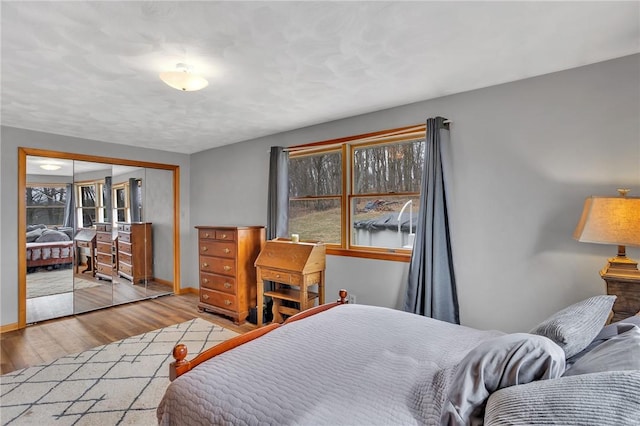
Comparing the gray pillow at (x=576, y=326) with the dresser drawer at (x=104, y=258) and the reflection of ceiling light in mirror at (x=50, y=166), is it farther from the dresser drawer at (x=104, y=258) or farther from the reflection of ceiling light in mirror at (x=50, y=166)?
the reflection of ceiling light in mirror at (x=50, y=166)

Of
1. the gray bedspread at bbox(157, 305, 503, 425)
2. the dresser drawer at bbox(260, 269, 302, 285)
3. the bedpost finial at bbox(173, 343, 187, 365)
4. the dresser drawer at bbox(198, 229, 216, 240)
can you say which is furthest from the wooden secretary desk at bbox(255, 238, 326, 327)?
the bedpost finial at bbox(173, 343, 187, 365)

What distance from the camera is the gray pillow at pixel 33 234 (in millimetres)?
3852

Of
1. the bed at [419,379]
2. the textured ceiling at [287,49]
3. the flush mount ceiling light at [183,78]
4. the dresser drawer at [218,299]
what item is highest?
the textured ceiling at [287,49]

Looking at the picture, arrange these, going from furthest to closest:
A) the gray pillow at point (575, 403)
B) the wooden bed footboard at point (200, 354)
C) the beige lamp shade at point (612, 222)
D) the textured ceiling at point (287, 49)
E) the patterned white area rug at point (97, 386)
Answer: the patterned white area rug at point (97, 386) → the beige lamp shade at point (612, 222) → the textured ceiling at point (287, 49) → the wooden bed footboard at point (200, 354) → the gray pillow at point (575, 403)

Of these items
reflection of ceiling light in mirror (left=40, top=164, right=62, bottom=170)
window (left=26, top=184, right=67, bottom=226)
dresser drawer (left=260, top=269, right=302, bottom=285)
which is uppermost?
reflection of ceiling light in mirror (left=40, top=164, right=62, bottom=170)

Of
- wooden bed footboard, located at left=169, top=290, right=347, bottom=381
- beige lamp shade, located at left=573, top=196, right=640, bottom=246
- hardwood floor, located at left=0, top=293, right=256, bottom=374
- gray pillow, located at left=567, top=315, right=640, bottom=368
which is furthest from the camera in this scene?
hardwood floor, located at left=0, top=293, right=256, bottom=374

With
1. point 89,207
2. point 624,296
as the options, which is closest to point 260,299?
point 89,207

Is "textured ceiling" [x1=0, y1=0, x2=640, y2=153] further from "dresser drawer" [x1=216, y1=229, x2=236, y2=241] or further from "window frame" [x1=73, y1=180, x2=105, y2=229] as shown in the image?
"dresser drawer" [x1=216, y1=229, x2=236, y2=241]

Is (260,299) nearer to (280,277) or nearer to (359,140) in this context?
(280,277)

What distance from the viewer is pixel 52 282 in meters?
4.02

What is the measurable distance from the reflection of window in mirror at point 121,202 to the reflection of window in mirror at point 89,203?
0.60 feet

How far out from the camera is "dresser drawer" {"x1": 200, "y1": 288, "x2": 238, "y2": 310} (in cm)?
393

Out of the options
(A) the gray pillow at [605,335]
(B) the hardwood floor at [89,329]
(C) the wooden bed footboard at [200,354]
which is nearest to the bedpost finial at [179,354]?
(C) the wooden bed footboard at [200,354]

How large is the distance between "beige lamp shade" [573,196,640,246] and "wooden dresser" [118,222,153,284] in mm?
5336
